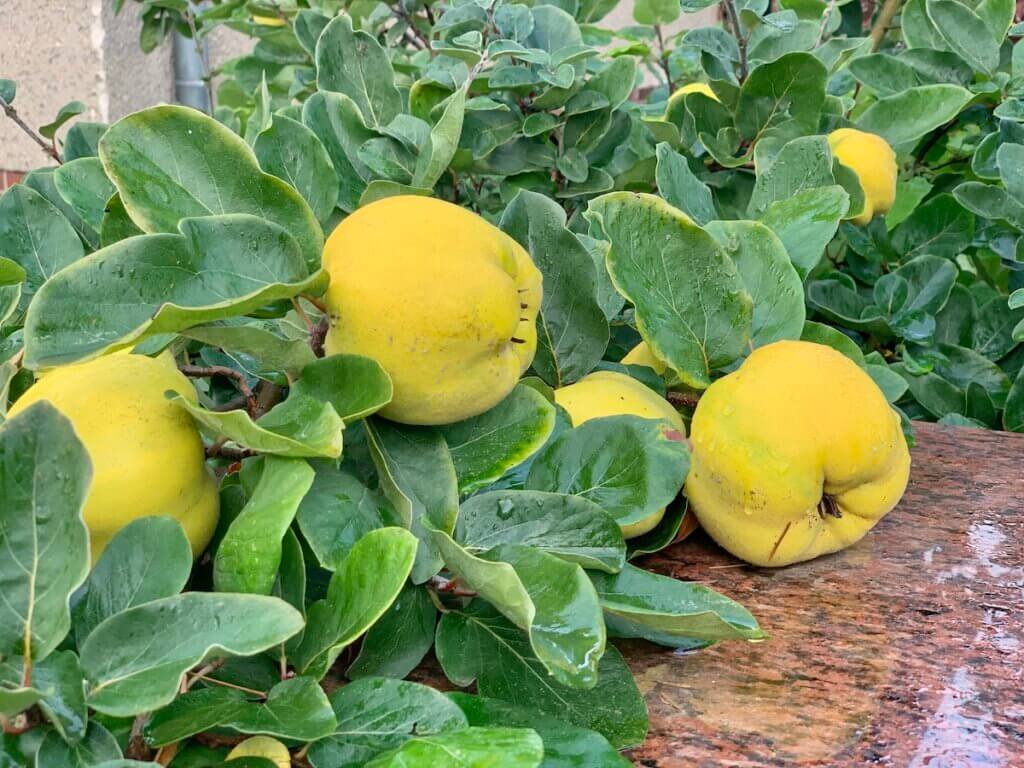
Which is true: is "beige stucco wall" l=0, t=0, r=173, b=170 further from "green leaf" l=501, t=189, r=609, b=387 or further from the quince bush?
"green leaf" l=501, t=189, r=609, b=387

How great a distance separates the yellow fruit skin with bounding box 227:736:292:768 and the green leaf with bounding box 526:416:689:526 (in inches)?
10.5

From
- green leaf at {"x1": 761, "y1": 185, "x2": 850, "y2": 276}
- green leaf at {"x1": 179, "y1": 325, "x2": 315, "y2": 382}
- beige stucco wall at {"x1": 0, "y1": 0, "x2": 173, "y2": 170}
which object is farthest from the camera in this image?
beige stucco wall at {"x1": 0, "y1": 0, "x2": 173, "y2": 170}

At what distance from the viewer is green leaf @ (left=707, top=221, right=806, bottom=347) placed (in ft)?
2.71

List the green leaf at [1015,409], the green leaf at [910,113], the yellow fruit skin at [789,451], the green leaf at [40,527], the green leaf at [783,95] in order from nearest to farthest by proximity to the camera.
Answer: the green leaf at [40,527]
the yellow fruit skin at [789,451]
the green leaf at [783,95]
the green leaf at [910,113]
the green leaf at [1015,409]

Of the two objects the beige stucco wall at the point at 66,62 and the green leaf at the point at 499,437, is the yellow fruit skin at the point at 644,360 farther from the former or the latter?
the beige stucco wall at the point at 66,62

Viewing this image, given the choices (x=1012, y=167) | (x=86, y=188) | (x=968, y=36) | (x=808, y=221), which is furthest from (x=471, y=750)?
(x=968, y=36)

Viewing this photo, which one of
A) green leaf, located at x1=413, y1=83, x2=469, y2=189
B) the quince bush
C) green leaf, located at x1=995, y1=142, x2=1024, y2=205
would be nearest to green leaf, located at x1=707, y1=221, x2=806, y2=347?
the quince bush

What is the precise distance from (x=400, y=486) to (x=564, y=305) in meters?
0.29

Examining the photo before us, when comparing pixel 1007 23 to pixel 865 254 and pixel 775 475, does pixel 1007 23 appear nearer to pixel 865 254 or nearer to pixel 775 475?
pixel 865 254

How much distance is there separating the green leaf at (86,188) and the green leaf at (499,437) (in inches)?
11.7

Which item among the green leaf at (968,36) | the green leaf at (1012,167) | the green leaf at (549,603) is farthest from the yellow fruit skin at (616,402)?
the green leaf at (968,36)

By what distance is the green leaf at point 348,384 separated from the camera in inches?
21.2

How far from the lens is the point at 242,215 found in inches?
21.5

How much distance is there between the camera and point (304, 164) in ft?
2.20
